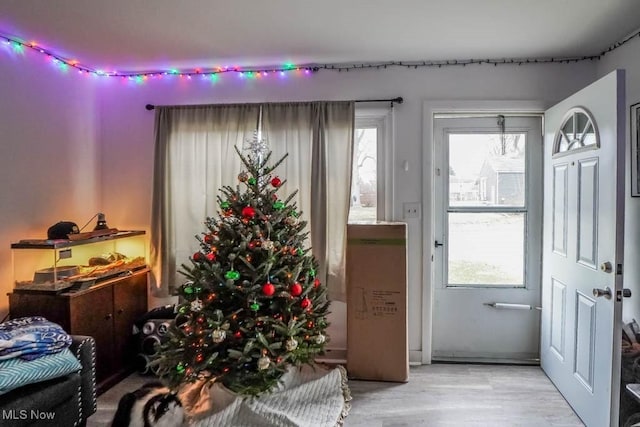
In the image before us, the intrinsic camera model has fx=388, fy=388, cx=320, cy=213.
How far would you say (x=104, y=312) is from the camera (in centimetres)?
274

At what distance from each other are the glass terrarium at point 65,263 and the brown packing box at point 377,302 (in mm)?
1781

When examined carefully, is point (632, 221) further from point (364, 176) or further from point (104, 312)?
point (104, 312)

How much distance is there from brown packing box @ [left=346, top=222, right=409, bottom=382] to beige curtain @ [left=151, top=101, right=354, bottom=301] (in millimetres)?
210

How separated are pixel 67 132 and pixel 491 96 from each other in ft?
10.8

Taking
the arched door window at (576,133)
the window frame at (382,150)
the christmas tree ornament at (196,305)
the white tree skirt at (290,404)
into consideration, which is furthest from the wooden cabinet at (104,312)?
the arched door window at (576,133)

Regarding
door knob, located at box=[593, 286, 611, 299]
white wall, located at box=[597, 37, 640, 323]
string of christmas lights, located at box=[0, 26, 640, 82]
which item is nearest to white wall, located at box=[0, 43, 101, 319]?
string of christmas lights, located at box=[0, 26, 640, 82]

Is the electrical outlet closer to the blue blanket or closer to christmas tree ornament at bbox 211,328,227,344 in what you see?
christmas tree ornament at bbox 211,328,227,344

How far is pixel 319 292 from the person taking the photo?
2.41 metres

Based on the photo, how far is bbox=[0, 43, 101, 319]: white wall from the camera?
2.51 m

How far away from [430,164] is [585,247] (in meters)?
1.17

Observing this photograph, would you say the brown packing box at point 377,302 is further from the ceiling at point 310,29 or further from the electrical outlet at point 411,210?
the ceiling at point 310,29

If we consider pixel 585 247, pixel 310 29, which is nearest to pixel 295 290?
pixel 310 29

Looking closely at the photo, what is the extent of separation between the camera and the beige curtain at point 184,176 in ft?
10.3

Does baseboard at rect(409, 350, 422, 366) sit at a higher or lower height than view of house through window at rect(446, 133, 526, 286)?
lower
